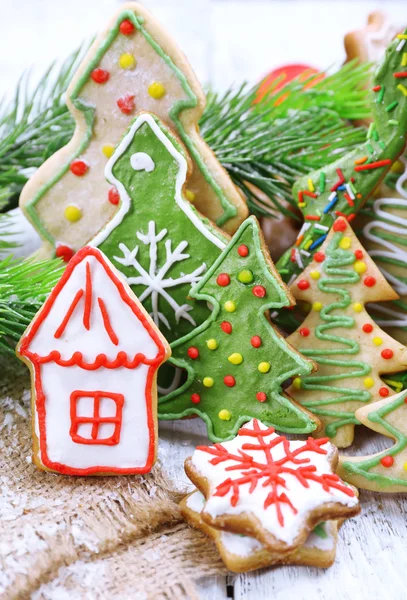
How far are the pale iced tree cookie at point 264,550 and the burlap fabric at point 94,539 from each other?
0.07 feet

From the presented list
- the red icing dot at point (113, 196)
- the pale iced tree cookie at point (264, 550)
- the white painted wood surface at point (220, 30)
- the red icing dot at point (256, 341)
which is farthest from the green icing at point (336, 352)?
the white painted wood surface at point (220, 30)

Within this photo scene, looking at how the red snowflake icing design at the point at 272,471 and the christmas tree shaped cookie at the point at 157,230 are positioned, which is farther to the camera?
the christmas tree shaped cookie at the point at 157,230

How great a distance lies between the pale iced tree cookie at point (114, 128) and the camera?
3.43ft

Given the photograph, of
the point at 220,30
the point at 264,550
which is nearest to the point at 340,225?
the point at 264,550

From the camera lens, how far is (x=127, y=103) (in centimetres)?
107

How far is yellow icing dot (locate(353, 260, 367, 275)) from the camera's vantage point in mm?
1045

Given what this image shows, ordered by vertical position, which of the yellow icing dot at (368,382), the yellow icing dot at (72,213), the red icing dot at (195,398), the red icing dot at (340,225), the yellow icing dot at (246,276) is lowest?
the yellow icing dot at (368,382)

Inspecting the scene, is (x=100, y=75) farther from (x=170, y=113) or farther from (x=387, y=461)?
(x=387, y=461)

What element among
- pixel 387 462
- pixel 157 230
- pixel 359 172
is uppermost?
pixel 157 230

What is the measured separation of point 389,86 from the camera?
106 centimetres

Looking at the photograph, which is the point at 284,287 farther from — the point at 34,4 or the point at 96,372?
the point at 34,4

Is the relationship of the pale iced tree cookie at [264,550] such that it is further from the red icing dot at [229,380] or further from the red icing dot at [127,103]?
the red icing dot at [127,103]

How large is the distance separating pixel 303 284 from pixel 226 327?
0.51 feet

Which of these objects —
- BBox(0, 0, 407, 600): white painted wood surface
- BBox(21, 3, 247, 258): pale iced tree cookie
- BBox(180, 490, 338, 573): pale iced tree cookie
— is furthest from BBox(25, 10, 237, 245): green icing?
BBox(0, 0, 407, 600): white painted wood surface
